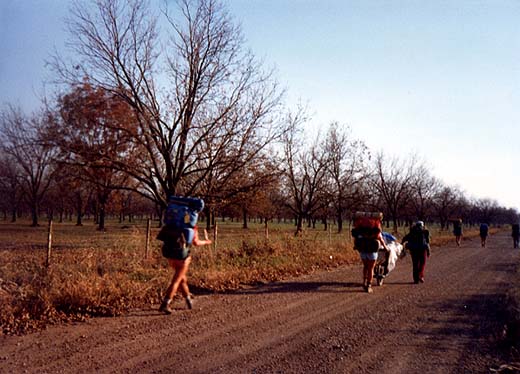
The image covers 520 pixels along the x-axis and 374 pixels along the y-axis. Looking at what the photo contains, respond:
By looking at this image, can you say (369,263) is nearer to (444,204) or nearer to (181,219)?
(181,219)

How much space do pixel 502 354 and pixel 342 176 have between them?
94.7 ft

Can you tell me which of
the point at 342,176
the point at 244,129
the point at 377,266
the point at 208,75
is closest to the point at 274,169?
the point at 244,129

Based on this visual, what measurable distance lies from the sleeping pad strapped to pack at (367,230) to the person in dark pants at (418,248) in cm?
233

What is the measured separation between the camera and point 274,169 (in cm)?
1425

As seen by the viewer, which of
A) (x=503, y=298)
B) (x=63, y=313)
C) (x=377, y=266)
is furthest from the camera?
(x=377, y=266)

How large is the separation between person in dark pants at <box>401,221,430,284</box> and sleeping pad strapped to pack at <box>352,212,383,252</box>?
2328 mm

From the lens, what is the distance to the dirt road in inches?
192

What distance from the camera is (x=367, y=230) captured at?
9.86 metres

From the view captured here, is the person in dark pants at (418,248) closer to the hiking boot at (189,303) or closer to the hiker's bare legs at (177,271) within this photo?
the hiking boot at (189,303)

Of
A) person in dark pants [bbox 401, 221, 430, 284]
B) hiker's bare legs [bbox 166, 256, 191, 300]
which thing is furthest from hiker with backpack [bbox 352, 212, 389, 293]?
hiker's bare legs [bbox 166, 256, 191, 300]

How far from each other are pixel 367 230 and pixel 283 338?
4.59 meters

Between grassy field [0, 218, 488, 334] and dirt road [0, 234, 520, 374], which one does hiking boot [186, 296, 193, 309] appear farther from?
grassy field [0, 218, 488, 334]

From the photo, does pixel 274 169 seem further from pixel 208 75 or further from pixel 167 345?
pixel 167 345

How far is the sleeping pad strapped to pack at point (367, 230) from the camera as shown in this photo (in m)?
9.74
